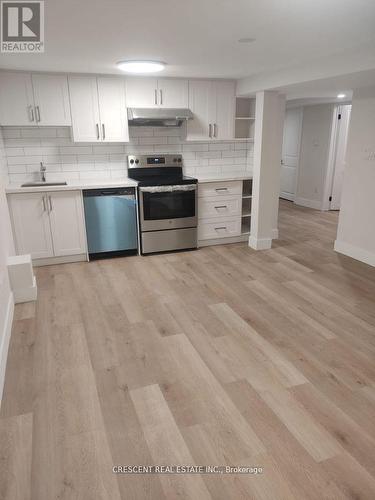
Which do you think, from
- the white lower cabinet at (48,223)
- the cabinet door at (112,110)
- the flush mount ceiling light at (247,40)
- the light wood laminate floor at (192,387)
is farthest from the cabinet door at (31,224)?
the flush mount ceiling light at (247,40)

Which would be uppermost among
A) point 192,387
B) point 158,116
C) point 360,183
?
point 158,116

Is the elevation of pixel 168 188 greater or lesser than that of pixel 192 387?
greater

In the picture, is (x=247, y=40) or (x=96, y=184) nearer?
(x=247, y=40)

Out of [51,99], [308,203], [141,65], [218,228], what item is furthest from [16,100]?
[308,203]

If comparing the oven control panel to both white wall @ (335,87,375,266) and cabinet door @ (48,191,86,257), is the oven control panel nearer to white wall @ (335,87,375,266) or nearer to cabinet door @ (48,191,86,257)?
cabinet door @ (48,191,86,257)

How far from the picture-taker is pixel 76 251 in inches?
173

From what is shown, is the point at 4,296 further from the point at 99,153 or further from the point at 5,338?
the point at 99,153

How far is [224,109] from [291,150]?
3.53 metres

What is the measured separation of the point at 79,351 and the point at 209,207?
9.30ft

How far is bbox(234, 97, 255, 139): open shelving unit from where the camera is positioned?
5.20 m

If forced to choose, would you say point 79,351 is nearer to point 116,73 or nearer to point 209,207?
point 209,207

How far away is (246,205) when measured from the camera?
18.0ft

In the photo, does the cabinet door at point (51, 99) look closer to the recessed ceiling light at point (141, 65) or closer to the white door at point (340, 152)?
the recessed ceiling light at point (141, 65)

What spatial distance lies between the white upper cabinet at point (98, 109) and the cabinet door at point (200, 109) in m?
0.89
